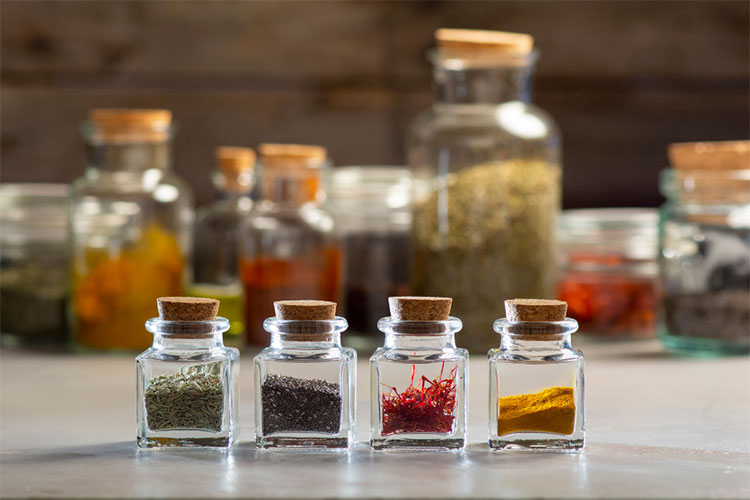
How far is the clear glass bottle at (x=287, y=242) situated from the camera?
4.98 ft

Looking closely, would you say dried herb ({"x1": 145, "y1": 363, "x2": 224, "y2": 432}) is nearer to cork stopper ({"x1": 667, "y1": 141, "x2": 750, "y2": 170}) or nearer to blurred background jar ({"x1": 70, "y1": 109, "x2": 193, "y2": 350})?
blurred background jar ({"x1": 70, "y1": 109, "x2": 193, "y2": 350})

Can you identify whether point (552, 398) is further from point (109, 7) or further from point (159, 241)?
point (109, 7)

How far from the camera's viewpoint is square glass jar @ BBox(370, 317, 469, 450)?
0.94 m

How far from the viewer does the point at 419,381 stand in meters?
0.95

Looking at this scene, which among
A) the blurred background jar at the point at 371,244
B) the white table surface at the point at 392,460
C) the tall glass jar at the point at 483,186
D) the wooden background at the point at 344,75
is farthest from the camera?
the wooden background at the point at 344,75

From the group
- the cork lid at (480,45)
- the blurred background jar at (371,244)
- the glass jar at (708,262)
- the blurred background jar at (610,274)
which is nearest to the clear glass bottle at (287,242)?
the blurred background jar at (371,244)

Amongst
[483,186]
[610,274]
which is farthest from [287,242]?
[610,274]

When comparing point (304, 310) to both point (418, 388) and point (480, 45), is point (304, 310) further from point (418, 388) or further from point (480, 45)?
point (480, 45)

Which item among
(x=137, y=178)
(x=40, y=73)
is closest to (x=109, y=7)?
(x=40, y=73)

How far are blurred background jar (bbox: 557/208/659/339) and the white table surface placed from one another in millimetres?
397

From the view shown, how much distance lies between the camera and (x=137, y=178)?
1.56 meters

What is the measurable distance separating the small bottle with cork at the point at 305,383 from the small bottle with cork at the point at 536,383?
0.14 metres

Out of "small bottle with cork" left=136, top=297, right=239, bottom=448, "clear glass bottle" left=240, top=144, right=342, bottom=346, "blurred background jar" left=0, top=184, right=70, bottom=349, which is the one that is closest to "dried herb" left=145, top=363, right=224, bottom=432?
"small bottle with cork" left=136, top=297, right=239, bottom=448

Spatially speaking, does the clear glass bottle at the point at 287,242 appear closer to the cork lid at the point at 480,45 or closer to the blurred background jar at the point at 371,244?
the blurred background jar at the point at 371,244
